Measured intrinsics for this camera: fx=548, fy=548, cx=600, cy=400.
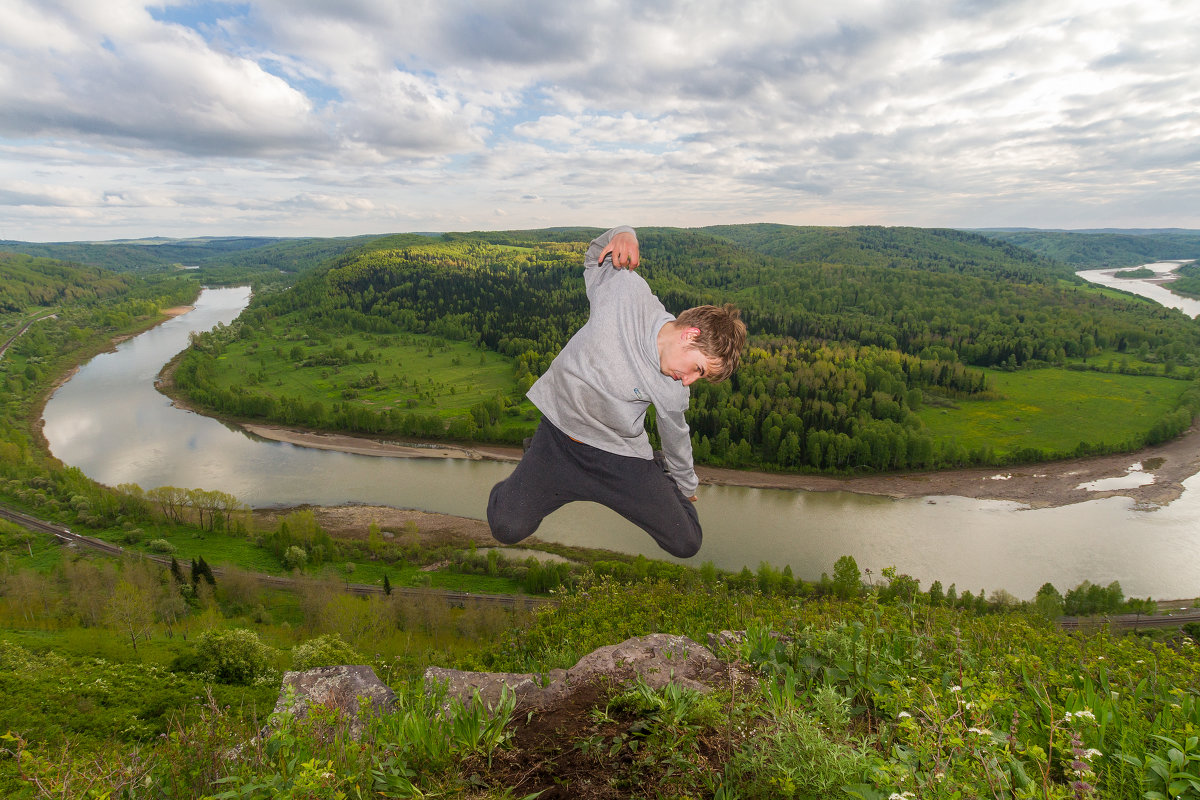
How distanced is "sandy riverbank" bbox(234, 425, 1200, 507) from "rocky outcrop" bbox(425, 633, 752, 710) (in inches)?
1559

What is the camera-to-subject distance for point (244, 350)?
287ft

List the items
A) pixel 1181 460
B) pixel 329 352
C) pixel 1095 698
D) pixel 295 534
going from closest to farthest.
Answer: pixel 1095 698, pixel 295 534, pixel 1181 460, pixel 329 352

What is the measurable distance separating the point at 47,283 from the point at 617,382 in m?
203

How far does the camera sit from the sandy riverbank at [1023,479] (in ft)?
134

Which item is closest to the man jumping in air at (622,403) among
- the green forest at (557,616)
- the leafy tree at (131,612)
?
the green forest at (557,616)

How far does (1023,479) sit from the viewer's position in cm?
4394

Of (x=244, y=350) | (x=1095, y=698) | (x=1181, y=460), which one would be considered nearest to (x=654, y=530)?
(x=1095, y=698)

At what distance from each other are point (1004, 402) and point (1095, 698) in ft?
244

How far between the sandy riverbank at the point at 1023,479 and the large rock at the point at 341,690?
1573 inches

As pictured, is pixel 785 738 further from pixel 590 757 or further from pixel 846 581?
pixel 846 581

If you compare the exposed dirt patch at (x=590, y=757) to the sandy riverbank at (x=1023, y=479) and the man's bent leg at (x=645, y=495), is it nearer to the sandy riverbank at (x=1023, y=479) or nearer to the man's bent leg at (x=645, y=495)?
the man's bent leg at (x=645, y=495)

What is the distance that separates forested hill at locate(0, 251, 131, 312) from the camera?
419ft

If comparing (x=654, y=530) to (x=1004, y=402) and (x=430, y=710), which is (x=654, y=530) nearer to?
(x=430, y=710)

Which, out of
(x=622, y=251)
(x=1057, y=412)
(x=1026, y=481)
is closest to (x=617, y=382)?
(x=622, y=251)
